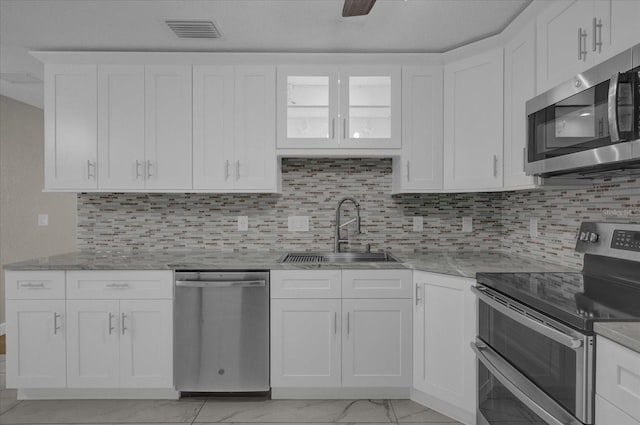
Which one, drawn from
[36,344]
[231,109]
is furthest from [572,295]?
[36,344]

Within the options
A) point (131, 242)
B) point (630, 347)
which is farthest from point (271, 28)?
point (630, 347)

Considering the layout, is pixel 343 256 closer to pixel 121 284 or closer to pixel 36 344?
pixel 121 284

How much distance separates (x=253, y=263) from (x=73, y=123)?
1.61 meters

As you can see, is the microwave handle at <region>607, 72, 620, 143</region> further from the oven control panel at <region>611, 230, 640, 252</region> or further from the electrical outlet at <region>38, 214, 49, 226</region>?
the electrical outlet at <region>38, 214, 49, 226</region>

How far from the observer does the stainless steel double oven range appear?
127 cm

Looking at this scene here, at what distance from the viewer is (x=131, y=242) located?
3.09m

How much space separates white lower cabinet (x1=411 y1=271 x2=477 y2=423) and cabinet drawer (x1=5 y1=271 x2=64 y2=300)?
2222mm

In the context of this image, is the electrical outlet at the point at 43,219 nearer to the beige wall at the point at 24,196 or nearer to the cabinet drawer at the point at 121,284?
the beige wall at the point at 24,196

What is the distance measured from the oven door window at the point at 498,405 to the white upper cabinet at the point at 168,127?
219 centimetres

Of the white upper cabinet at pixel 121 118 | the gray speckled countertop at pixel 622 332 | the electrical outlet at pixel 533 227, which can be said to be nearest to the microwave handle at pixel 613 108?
the gray speckled countertop at pixel 622 332

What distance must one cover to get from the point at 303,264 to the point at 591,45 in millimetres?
1807

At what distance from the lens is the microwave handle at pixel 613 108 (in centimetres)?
137

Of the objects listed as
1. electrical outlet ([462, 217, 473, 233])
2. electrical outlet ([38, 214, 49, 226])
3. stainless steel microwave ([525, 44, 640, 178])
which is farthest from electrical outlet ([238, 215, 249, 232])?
electrical outlet ([38, 214, 49, 226])

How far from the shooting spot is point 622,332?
113cm
